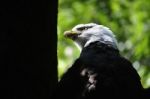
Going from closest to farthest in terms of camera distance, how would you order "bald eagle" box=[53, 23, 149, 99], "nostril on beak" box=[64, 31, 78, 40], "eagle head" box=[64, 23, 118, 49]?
"bald eagle" box=[53, 23, 149, 99]
"eagle head" box=[64, 23, 118, 49]
"nostril on beak" box=[64, 31, 78, 40]

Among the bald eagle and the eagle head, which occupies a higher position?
the eagle head

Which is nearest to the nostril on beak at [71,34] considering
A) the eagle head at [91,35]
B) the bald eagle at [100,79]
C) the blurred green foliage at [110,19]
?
the eagle head at [91,35]

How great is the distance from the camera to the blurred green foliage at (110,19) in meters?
8.84

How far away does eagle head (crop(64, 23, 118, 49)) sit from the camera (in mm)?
6317

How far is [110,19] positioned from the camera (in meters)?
9.59
